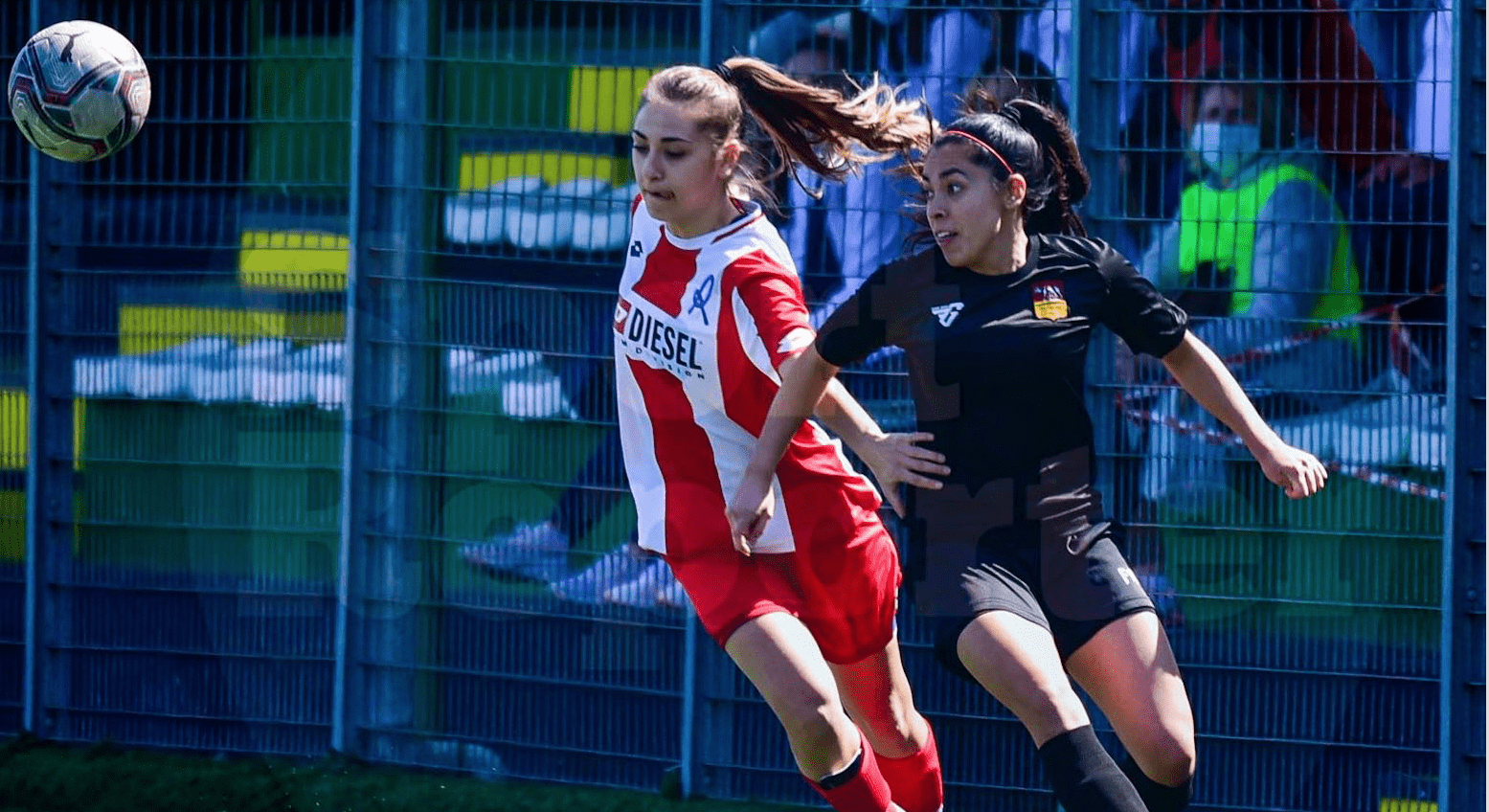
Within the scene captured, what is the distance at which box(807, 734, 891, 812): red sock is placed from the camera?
4.51 m

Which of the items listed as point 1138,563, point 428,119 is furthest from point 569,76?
point 1138,563

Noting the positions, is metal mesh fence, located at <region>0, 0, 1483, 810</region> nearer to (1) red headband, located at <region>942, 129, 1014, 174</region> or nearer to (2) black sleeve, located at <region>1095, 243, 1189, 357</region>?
(2) black sleeve, located at <region>1095, 243, 1189, 357</region>

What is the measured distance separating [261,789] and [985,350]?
327 centimetres

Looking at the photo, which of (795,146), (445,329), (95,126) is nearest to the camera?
(795,146)

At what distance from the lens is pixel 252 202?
653cm

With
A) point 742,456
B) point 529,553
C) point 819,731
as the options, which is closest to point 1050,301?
point 742,456

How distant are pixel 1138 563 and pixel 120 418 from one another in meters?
3.59

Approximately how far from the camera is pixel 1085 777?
412 centimetres

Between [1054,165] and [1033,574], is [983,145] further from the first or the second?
[1033,574]

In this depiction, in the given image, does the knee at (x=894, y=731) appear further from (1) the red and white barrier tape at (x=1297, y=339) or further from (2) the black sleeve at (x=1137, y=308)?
(1) the red and white barrier tape at (x=1297, y=339)

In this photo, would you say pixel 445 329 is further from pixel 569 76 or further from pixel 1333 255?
pixel 1333 255

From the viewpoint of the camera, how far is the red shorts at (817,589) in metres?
4.50

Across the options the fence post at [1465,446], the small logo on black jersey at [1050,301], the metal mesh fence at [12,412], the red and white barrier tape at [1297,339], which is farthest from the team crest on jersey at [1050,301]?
the metal mesh fence at [12,412]

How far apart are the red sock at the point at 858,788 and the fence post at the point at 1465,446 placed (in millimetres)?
2078
